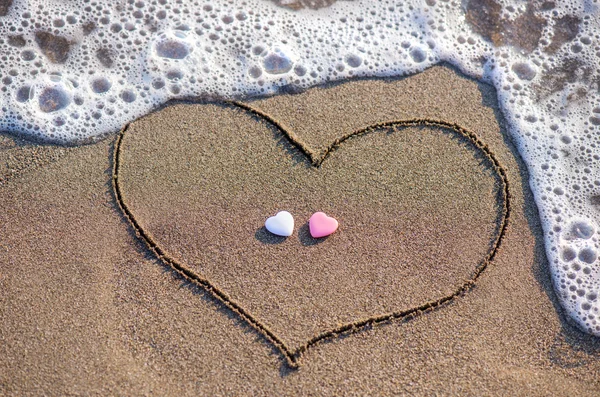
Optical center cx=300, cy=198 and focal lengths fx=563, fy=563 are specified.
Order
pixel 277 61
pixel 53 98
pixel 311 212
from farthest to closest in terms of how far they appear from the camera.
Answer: pixel 277 61, pixel 53 98, pixel 311 212

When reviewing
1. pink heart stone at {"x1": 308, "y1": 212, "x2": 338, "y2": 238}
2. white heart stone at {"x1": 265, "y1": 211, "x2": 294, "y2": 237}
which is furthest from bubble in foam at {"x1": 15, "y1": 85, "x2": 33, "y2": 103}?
pink heart stone at {"x1": 308, "y1": 212, "x2": 338, "y2": 238}

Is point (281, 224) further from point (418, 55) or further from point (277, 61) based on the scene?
point (418, 55)

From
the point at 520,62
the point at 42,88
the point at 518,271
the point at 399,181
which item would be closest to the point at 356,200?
the point at 399,181

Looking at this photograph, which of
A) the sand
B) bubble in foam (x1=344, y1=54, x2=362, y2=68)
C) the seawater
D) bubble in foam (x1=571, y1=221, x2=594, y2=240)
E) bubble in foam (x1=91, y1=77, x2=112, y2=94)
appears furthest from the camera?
bubble in foam (x1=344, y1=54, x2=362, y2=68)

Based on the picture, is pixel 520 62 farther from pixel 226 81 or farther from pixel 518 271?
pixel 226 81

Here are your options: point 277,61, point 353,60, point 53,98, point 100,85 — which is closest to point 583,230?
point 353,60

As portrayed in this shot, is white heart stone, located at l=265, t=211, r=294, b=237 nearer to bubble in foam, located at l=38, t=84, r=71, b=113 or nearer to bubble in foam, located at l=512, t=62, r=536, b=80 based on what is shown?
bubble in foam, located at l=38, t=84, r=71, b=113
